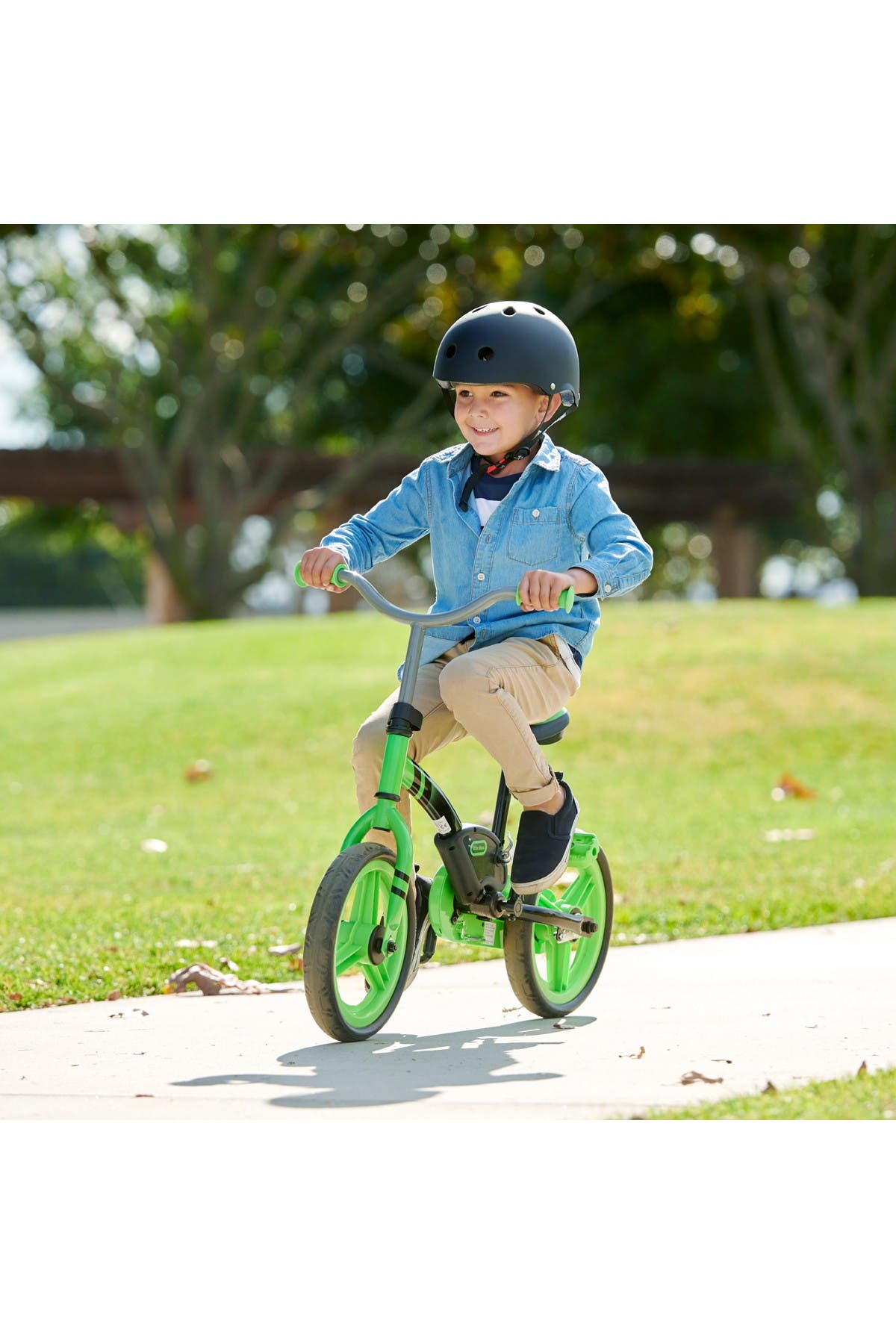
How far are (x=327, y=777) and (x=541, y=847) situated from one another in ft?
25.5

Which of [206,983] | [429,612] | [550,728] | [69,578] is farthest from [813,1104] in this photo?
[69,578]

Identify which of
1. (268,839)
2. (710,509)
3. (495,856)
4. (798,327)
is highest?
(798,327)

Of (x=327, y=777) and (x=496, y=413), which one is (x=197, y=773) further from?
(x=496, y=413)

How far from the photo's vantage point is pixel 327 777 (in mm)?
12516

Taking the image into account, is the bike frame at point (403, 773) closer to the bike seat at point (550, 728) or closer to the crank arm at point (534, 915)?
the crank arm at point (534, 915)

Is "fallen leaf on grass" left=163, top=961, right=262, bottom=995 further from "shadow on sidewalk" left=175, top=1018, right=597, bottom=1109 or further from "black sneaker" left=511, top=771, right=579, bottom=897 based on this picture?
"black sneaker" left=511, top=771, right=579, bottom=897

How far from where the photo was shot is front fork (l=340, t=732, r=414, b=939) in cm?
447

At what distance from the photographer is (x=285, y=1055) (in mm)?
4434

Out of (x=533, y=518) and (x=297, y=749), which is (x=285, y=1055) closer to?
(x=533, y=518)

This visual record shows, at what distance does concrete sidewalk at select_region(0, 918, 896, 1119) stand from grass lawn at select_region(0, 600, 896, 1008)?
0.71 metres

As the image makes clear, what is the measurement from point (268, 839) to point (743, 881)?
3.03 meters

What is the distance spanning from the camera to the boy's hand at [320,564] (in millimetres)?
4656

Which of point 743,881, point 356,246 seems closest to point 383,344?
point 356,246

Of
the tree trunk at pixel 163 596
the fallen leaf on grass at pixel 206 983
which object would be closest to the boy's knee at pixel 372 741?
the fallen leaf on grass at pixel 206 983
